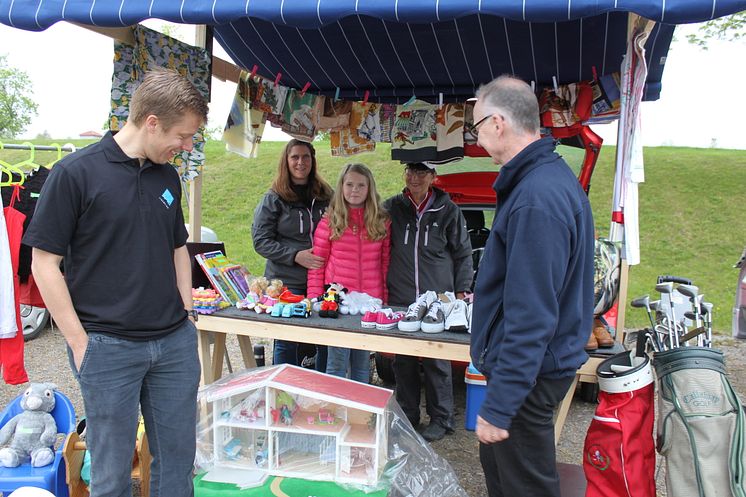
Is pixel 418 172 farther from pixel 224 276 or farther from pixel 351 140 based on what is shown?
pixel 224 276

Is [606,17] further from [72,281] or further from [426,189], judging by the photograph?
[72,281]

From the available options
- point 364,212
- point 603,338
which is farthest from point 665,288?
point 364,212

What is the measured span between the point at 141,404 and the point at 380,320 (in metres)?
1.33

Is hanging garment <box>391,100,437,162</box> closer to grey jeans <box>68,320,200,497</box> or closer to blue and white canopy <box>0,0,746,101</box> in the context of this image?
blue and white canopy <box>0,0,746,101</box>

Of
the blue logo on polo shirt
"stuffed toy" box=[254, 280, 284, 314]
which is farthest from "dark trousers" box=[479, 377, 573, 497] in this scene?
"stuffed toy" box=[254, 280, 284, 314]

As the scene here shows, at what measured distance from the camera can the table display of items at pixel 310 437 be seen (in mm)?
2771

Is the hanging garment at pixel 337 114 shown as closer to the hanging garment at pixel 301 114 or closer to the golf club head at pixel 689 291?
the hanging garment at pixel 301 114

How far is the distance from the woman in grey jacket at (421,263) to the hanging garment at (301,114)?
121 centimetres

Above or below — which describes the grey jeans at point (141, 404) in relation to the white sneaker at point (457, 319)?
below

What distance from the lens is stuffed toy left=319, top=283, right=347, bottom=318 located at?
10.7ft

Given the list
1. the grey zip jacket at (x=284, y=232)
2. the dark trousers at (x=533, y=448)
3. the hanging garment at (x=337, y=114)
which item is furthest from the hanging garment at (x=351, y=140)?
the dark trousers at (x=533, y=448)

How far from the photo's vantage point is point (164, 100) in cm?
186

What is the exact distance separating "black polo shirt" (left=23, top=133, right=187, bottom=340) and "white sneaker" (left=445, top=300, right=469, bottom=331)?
1.52m

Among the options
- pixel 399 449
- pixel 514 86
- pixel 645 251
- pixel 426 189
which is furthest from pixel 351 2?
pixel 645 251
